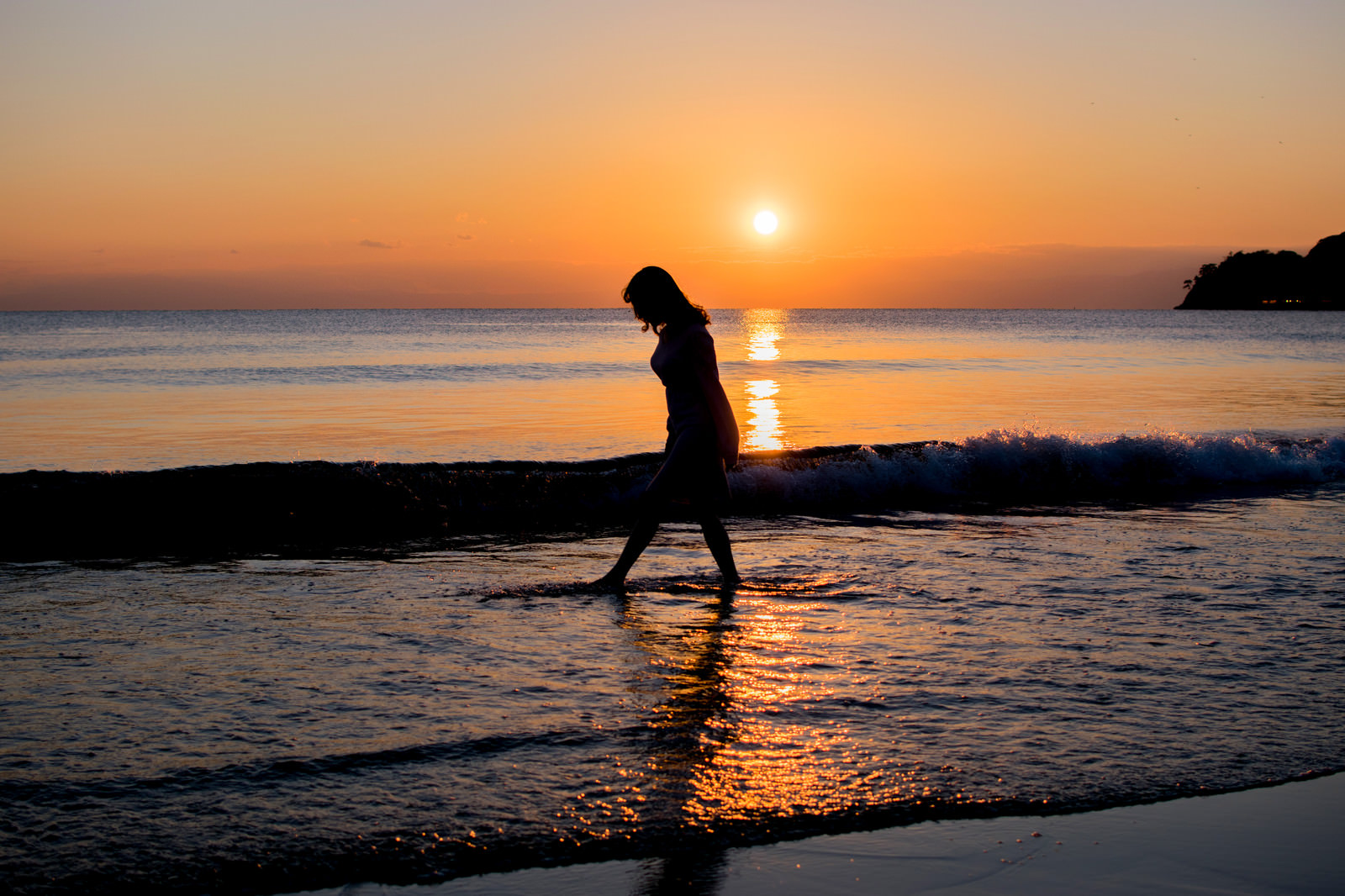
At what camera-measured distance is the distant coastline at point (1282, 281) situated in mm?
155625

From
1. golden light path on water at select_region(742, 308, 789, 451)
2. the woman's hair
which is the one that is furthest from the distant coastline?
the woman's hair

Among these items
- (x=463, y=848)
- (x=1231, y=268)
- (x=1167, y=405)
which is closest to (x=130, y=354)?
(x=1167, y=405)

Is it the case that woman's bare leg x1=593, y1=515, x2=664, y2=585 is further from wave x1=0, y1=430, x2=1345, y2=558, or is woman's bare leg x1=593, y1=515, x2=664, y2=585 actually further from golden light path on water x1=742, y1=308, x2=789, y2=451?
golden light path on water x1=742, y1=308, x2=789, y2=451

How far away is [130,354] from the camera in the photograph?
145 ft

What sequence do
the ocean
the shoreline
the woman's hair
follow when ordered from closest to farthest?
the shoreline
the ocean
the woman's hair

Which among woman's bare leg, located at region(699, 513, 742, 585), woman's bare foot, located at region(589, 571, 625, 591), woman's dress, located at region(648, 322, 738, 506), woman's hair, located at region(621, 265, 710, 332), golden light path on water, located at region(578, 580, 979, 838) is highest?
woman's hair, located at region(621, 265, 710, 332)

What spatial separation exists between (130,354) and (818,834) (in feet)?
156

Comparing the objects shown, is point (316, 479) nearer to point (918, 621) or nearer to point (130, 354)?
point (918, 621)

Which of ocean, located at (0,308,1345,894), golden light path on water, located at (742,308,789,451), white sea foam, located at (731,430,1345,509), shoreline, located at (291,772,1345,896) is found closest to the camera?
shoreline, located at (291,772,1345,896)

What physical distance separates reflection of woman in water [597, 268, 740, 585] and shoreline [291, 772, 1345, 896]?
3.47m

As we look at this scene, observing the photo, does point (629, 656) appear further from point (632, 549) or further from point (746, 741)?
point (632, 549)

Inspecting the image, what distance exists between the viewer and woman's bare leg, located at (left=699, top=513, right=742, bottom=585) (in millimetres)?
6906

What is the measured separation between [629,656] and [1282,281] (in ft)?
610

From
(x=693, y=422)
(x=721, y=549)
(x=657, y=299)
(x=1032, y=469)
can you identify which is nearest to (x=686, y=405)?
(x=693, y=422)
